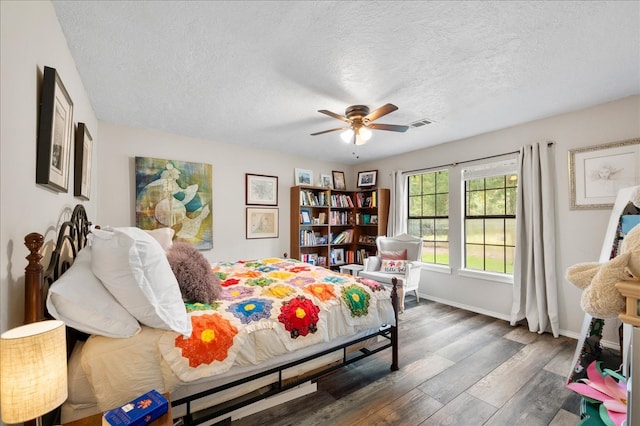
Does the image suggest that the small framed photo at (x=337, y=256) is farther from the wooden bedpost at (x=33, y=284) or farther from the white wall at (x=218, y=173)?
the wooden bedpost at (x=33, y=284)

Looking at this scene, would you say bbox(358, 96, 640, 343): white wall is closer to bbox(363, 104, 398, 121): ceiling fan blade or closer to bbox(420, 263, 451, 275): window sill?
bbox(420, 263, 451, 275): window sill

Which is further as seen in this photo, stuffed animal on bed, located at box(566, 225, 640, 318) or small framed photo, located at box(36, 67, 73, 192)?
small framed photo, located at box(36, 67, 73, 192)

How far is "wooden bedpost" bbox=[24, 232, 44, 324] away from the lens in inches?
39.0

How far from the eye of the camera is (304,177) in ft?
16.1

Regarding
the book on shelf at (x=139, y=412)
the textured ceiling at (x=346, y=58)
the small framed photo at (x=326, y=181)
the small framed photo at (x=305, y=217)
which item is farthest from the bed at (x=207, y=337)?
the small framed photo at (x=326, y=181)

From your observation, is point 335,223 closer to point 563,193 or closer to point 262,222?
point 262,222

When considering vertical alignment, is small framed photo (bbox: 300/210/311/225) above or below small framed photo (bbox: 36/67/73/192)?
below

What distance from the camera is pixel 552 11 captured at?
1.51m

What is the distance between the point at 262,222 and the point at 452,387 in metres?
3.24

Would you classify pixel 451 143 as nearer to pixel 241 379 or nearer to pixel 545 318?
pixel 545 318

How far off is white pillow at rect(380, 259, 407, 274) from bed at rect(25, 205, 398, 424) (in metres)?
1.74

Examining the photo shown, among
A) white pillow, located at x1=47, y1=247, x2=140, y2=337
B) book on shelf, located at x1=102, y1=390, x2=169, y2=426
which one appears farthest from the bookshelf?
book on shelf, located at x1=102, y1=390, x2=169, y2=426

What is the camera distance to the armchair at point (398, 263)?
3967 mm

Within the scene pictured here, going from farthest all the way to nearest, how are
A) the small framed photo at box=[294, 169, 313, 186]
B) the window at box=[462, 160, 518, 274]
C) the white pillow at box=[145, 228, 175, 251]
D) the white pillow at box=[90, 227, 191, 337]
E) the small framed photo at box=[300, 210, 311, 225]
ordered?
the small framed photo at box=[294, 169, 313, 186] → the small framed photo at box=[300, 210, 311, 225] → the window at box=[462, 160, 518, 274] → the white pillow at box=[145, 228, 175, 251] → the white pillow at box=[90, 227, 191, 337]
